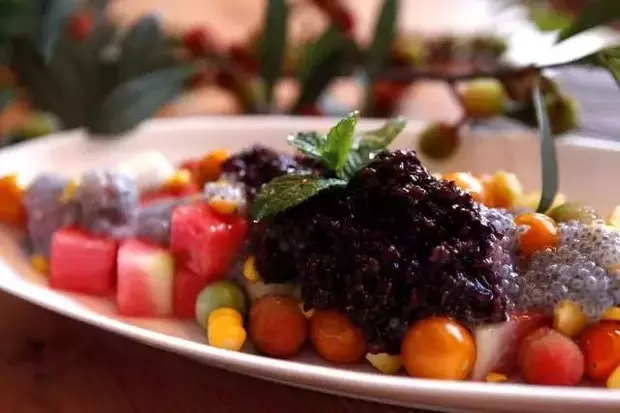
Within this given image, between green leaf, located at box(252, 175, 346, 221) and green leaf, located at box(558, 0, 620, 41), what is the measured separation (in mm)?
360

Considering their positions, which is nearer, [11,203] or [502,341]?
[502,341]

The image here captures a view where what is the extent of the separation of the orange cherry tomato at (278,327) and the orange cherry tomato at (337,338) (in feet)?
0.06

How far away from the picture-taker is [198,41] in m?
1.36

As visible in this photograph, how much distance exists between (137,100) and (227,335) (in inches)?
19.0

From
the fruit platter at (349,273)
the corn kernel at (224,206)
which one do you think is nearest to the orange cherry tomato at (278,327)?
the fruit platter at (349,273)

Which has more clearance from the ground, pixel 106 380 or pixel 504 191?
pixel 504 191

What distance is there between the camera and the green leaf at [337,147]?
0.77 meters

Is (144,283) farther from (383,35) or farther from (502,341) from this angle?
(383,35)

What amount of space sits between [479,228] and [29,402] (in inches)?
17.0

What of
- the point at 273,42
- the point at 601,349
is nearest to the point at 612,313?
the point at 601,349

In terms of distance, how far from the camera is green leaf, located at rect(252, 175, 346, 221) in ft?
2.45

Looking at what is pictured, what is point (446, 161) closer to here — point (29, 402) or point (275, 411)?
point (275, 411)

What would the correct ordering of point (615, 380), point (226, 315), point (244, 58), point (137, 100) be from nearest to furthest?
point (615, 380)
point (226, 315)
point (137, 100)
point (244, 58)

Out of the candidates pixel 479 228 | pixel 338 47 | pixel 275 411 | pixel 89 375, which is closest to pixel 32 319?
pixel 89 375
